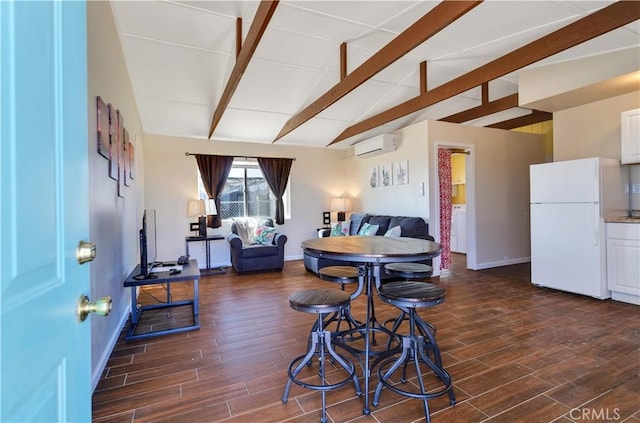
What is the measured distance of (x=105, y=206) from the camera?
233cm

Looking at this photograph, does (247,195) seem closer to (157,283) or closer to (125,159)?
(125,159)

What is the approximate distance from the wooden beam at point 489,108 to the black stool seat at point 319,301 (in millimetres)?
4141

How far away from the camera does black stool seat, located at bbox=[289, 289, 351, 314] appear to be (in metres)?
1.79

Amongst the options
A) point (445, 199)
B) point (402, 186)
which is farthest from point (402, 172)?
point (445, 199)

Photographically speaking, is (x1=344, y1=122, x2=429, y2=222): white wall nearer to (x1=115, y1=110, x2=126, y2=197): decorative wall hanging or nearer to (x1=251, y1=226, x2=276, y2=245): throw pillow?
(x1=251, y1=226, x2=276, y2=245): throw pillow

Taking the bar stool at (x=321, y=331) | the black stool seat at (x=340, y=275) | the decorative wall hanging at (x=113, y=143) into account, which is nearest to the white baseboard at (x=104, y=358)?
the bar stool at (x=321, y=331)

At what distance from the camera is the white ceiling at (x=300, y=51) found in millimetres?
2840

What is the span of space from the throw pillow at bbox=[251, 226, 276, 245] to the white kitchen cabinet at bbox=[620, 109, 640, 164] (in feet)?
16.1

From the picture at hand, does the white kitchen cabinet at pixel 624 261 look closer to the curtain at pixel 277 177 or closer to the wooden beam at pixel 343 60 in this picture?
the wooden beam at pixel 343 60

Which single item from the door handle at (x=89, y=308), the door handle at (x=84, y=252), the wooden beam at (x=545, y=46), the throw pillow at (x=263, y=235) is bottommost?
the throw pillow at (x=263, y=235)

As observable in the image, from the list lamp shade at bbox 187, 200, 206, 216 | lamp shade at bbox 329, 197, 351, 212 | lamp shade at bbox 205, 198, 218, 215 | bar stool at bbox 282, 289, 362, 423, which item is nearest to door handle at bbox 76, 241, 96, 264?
bar stool at bbox 282, 289, 362, 423

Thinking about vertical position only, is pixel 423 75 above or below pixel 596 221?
above

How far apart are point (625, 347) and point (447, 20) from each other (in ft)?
9.46

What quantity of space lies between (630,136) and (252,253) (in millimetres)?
5187
